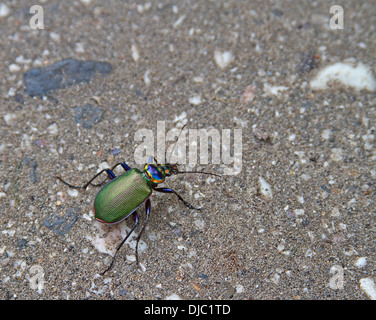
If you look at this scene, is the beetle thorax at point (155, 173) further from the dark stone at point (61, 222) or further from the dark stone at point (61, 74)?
the dark stone at point (61, 74)

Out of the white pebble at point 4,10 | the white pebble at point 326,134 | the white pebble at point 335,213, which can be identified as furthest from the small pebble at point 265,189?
the white pebble at point 4,10

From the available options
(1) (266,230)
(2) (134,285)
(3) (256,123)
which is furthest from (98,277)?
(3) (256,123)

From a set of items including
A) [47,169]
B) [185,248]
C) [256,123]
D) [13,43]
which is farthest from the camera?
[13,43]

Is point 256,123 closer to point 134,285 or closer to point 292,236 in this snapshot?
point 292,236

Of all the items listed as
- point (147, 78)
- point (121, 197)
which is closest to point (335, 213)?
point (121, 197)

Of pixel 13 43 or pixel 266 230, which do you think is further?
pixel 13 43

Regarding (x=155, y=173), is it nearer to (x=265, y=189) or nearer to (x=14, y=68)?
(x=265, y=189)

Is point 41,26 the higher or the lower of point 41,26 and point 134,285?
the higher
